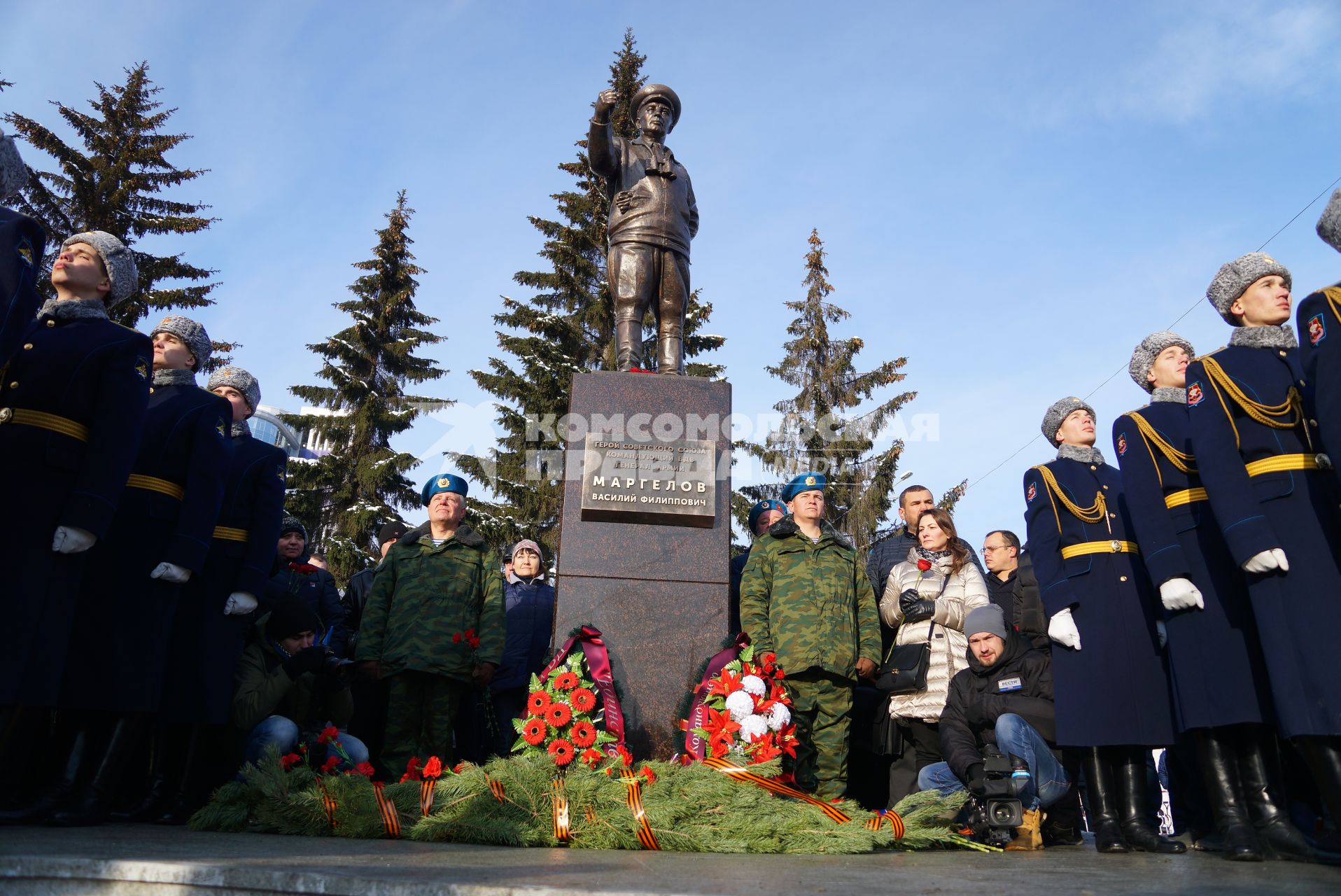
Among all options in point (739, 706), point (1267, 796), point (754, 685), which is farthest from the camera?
point (754, 685)

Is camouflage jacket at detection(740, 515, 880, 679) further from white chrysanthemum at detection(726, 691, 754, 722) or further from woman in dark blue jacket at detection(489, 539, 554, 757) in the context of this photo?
woman in dark blue jacket at detection(489, 539, 554, 757)

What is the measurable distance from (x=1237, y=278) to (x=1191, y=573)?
1.18 m

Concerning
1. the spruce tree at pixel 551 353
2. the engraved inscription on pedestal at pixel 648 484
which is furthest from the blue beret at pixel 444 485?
the spruce tree at pixel 551 353

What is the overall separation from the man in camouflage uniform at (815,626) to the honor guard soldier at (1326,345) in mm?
2422

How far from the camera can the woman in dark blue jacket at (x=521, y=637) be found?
6480 millimetres

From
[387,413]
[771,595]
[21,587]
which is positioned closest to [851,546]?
[771,595]

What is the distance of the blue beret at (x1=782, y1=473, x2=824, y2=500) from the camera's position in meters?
5.58

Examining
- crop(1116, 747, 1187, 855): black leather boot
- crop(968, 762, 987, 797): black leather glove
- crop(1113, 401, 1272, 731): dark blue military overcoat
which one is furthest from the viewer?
crop(968, 762, 987, 797): black leather glove

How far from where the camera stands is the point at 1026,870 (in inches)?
118

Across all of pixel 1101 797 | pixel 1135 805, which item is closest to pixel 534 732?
pixel 1101 797

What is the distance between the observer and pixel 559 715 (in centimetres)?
454

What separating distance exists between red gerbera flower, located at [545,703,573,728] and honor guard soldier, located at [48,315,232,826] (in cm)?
167

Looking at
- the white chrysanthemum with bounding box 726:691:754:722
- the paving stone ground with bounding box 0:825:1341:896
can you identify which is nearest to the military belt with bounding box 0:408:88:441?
the paving stone ground with bounding box 0:825:1341:896

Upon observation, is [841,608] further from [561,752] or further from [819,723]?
[561,752]
